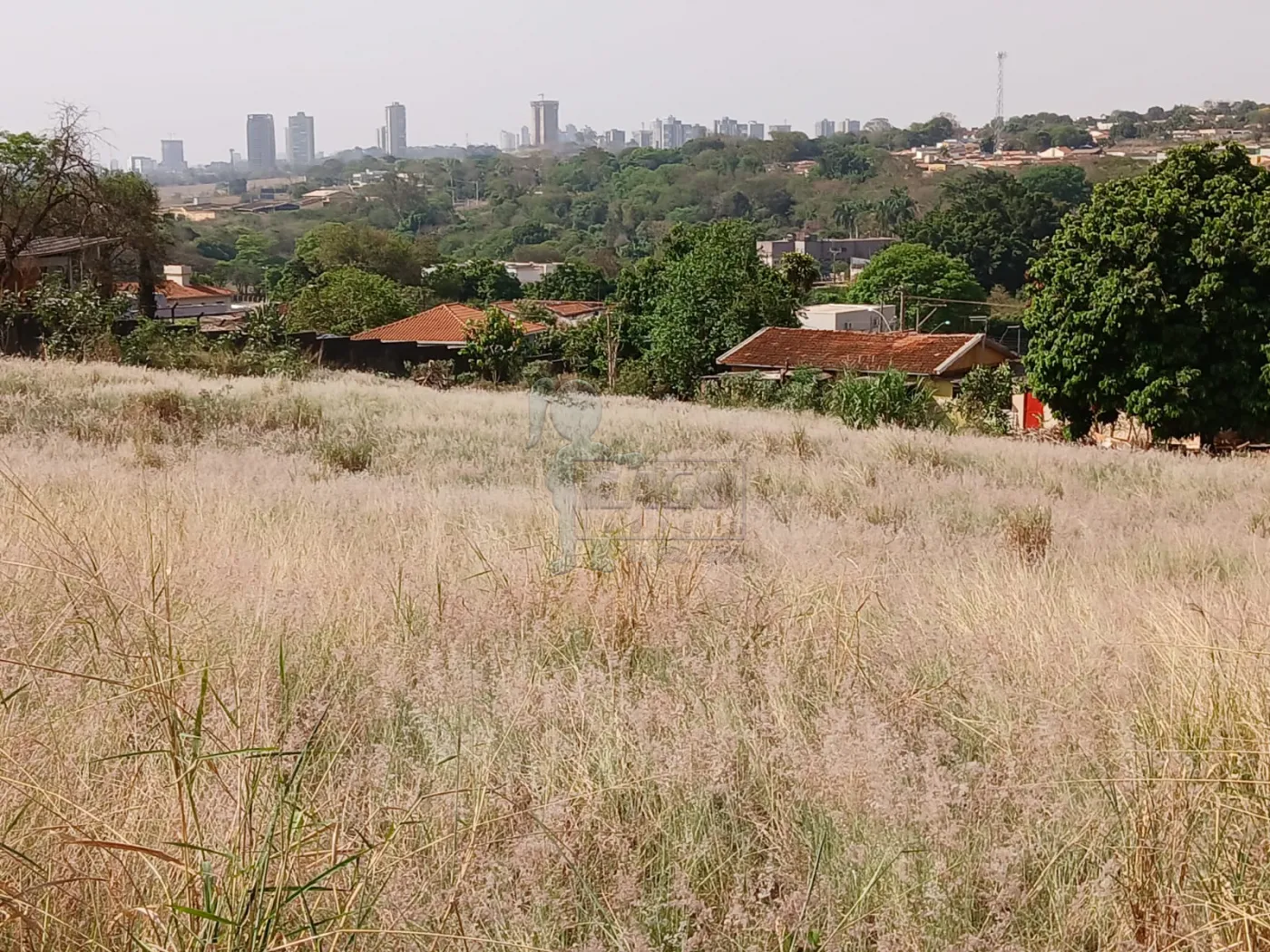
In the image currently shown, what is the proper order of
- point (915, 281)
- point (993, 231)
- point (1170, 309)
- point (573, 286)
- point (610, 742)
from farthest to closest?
point (993, 231) < point (915, 281) < point (573, 286) < point (1170, 309) < point (610, 742)

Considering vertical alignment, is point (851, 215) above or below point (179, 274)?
above

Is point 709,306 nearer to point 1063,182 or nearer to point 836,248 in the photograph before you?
point 836,248

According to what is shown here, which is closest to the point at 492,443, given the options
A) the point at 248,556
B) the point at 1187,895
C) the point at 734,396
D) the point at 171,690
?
the point at 248,556

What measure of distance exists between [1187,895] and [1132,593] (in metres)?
2.03

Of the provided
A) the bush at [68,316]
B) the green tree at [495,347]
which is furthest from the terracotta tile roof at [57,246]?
the green tree at [495,347]

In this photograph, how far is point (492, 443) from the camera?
9445mm

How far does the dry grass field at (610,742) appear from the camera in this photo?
196 centimetres

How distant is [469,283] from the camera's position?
67688mm

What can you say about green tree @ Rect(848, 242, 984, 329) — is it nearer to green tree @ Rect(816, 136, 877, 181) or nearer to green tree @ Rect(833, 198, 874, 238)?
green tree @ Rect(833, 198, 874, 238)

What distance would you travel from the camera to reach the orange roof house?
34062 mm

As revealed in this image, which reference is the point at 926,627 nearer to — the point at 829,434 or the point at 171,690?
the point at 171,690

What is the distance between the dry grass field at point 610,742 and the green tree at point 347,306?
134 feet

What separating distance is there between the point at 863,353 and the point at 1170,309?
15314 mm

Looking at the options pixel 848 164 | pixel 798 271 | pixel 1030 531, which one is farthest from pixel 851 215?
pixel 1030 531
